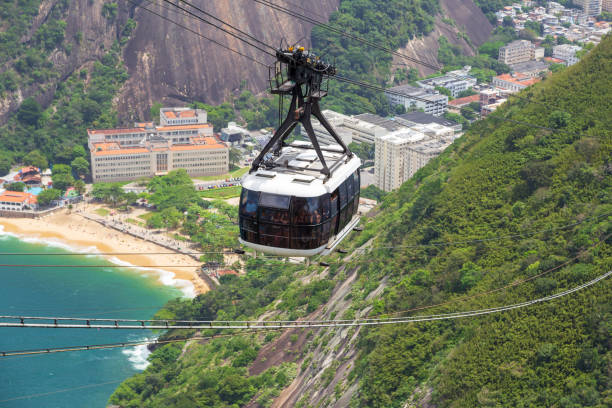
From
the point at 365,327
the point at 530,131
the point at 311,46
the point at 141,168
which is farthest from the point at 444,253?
the point at 311,46

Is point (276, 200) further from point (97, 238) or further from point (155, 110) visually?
point (155, 110)

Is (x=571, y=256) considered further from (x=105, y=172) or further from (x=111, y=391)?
(x=105, y=172)

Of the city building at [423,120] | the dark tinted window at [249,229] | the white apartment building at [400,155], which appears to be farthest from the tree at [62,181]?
the dark tinted window at [249,229]

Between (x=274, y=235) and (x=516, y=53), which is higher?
(x=274, y=235)

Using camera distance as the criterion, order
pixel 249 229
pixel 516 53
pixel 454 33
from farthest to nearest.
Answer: pixel 454 33
pixel 516 53
pixel 249 229

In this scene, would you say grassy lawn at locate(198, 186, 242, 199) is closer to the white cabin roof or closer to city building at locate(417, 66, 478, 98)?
city building at locate(417, 66, 478, 98)

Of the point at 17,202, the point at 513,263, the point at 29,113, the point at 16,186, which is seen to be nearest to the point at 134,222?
the point at 17,202
